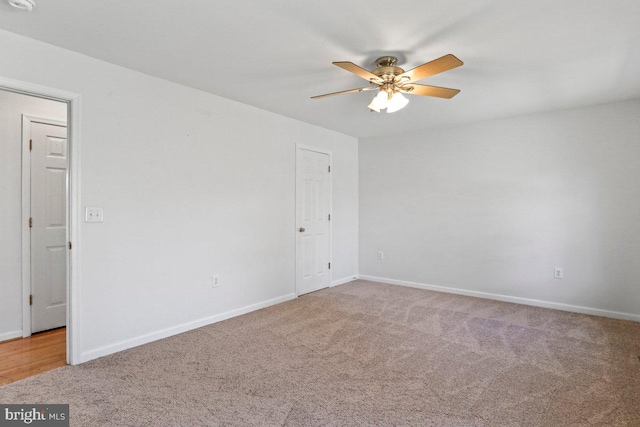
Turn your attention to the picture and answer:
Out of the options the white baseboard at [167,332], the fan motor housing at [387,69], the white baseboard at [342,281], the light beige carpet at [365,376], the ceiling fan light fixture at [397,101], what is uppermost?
the fan motor housing at [387,69]

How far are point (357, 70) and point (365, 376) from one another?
6.99 ft

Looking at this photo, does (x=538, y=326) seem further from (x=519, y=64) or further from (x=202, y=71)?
(x=202, y=71)

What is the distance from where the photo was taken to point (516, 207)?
4238mm

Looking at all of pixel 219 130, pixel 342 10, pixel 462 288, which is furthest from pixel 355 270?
pixel 342 10

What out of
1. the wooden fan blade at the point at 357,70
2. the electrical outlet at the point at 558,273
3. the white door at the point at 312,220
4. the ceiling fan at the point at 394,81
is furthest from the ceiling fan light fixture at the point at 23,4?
the electrical outlet at the point at 558,273

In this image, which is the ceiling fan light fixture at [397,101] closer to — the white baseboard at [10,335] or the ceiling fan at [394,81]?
the ceiling fan at [394,81]

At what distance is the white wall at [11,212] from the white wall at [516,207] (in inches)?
168

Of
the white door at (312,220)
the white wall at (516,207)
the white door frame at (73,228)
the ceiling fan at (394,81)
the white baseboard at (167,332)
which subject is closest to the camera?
the ceiling fan at (394,81)

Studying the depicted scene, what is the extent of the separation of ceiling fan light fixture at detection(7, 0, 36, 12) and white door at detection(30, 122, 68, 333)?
1691mm

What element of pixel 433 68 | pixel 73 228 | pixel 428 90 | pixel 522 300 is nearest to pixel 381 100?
pixel 428 90

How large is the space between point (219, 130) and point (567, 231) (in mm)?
4040

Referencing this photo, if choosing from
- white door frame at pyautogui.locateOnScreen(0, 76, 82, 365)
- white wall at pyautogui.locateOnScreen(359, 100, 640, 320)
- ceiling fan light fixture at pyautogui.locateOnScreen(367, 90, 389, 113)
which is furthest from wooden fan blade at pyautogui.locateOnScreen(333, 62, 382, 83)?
white wall at pyautogui.locateOnScreen(359, 100, 640, 320)

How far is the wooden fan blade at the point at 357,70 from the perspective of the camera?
222 cm

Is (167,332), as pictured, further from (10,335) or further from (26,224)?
(26,224)
